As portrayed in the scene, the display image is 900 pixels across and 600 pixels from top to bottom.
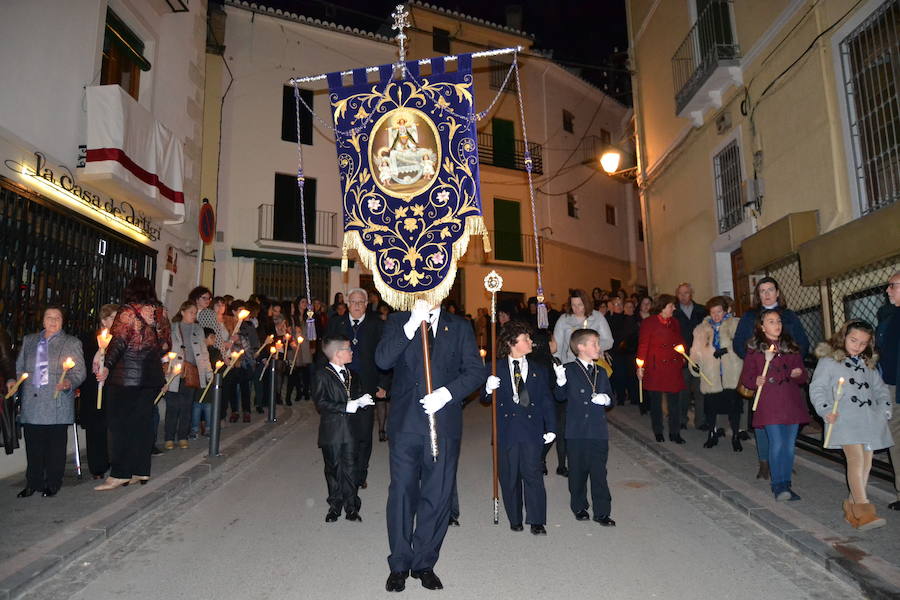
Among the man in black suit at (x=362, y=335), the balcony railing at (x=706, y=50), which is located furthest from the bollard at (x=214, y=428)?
the balcony railing at (x=706, y=50)

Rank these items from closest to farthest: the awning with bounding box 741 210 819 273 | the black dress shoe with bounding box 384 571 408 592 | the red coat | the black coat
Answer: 1. the black dress shoe with bounding box 384 571 408 592
2. the black coat
3. the red coat
4. the awning with bounding box 741 210 819 273

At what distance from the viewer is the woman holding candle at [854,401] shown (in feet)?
16.8

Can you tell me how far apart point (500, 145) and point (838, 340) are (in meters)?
22.9

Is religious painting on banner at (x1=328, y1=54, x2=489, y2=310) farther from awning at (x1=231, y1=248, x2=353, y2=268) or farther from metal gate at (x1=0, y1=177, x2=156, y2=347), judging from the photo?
awning at (x1=231, y1=248, x2=353, y2=268)

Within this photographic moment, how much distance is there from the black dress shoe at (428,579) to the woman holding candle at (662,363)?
5.11 metres

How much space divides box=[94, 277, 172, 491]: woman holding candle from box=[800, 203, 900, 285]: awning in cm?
767

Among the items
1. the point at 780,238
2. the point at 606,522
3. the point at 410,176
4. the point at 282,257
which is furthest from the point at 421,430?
the point at 282,257

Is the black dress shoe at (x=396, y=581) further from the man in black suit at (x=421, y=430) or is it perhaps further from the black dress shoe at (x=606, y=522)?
the black dress shoe at (x=606, y=522)

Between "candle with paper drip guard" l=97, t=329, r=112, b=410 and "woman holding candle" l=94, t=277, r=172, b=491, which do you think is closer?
"candle with paper drip guard" l=97, t=329, r=112, b=410

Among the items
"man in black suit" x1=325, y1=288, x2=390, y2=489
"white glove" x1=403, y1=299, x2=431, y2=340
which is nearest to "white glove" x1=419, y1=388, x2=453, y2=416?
"white glove" x1=403, y1=299, x2=431, y2=340

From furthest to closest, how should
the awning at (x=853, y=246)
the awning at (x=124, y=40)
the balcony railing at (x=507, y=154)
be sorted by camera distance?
the balcony railing at (x=507, y=154) < the awning at (x=124, y=40) < the awning at (x=853, y=246)

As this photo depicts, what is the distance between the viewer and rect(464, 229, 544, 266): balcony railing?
2577cm

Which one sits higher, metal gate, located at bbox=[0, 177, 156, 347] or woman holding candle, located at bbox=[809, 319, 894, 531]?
metal gate, located at bbox=[0, 177, 156, 347]

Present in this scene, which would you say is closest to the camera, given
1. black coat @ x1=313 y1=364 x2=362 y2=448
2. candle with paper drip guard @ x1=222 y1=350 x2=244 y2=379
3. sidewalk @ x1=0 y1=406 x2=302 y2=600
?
sidewalk @ x1=0 y1=406 x2=302 y2=600
